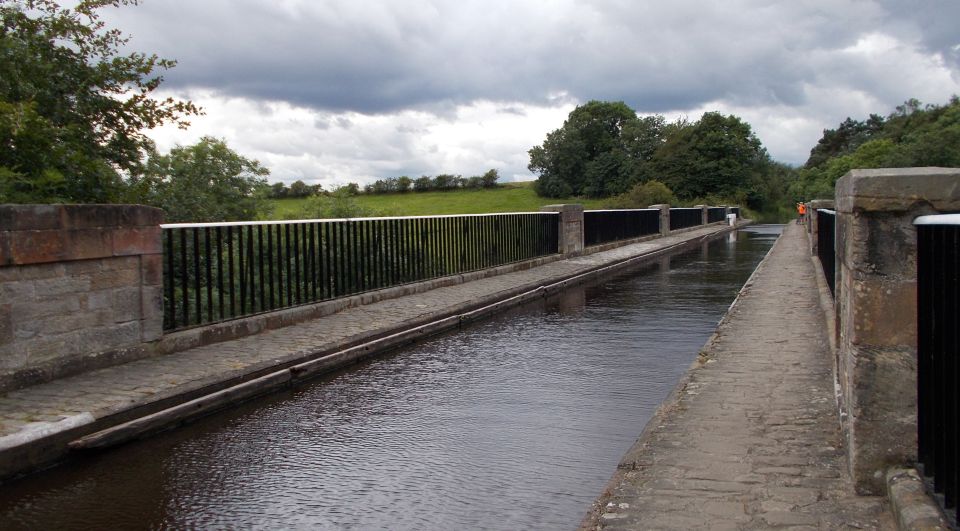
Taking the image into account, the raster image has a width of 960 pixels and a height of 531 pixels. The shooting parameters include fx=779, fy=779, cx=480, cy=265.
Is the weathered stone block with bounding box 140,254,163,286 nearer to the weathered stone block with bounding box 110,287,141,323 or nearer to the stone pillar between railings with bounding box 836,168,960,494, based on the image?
the weathered stone block with bounding box 110,287,141,323

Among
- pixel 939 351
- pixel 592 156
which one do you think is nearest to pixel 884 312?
pixel 939 351

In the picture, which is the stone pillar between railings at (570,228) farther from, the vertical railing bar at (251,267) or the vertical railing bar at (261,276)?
the vertical railing bar at (251,267)

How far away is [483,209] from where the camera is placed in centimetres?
7181

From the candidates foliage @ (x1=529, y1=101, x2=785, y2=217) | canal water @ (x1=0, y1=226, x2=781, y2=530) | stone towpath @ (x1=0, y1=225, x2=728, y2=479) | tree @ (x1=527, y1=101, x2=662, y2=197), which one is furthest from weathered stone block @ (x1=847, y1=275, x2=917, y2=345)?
tree @ (x1=527, y1=101, x2=662, y2=197)

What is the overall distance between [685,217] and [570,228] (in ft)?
79.8

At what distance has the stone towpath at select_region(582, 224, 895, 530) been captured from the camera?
12.3ft

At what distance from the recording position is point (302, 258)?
37.9 feet

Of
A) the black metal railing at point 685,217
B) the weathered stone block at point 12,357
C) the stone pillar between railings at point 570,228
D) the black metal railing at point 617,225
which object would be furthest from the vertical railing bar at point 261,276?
the black metal railing at point 685,217

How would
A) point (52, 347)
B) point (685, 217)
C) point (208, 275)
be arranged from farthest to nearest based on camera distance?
point (685, 217) < point (208, 275) < point (52, 347)

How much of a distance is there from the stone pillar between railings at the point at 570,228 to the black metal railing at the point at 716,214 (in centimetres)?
3325

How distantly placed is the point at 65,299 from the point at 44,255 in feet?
1.55

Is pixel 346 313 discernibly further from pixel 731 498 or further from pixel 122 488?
pixel 731 498

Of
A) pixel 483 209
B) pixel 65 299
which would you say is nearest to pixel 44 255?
pixel 65 299

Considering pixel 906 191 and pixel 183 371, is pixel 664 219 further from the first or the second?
pixel 906 191
